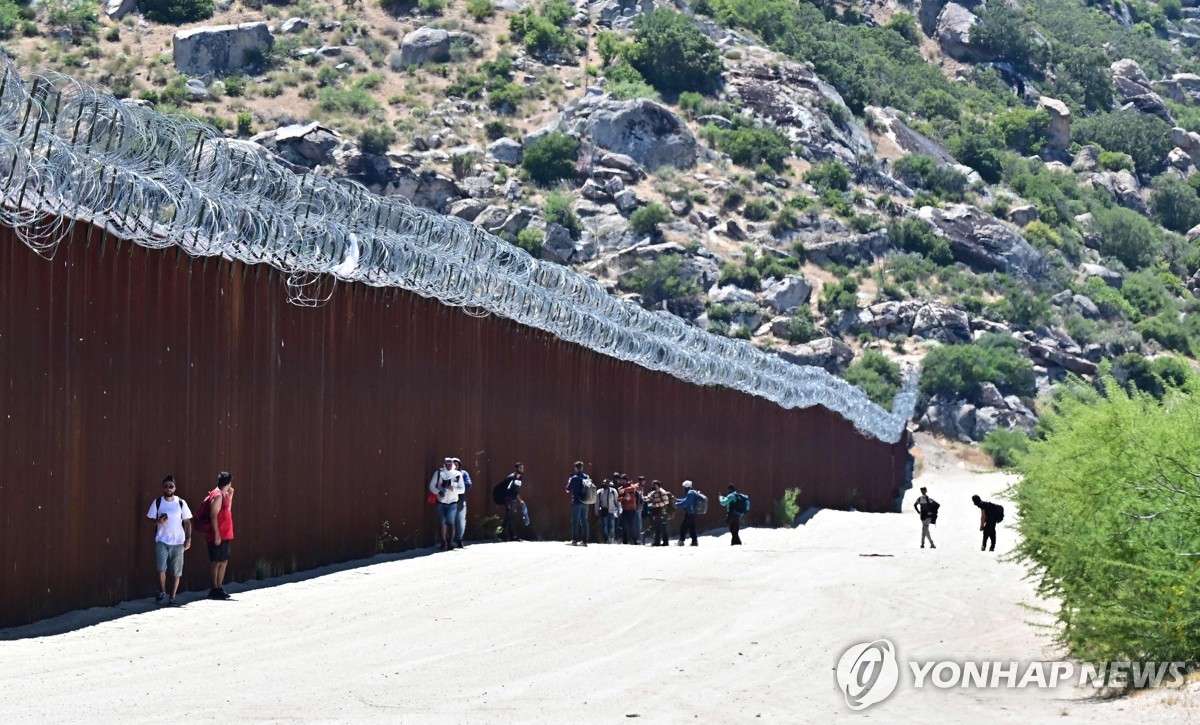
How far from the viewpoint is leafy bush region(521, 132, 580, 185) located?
7775cm

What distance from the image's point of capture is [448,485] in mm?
20953

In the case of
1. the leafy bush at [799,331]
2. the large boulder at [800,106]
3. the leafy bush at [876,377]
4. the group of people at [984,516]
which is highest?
the large boulder at [800,106]

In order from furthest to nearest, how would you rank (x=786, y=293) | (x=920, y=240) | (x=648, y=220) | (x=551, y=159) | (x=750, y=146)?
(x=750, y=146) < (x=920, y=240) < (x=551, y=159) < (x=648, y=220) < (x=786, y=293)

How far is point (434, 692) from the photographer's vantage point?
11.3 meters

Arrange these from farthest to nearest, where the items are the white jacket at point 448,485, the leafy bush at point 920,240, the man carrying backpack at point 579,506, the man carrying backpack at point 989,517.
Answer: the leafy bush at point 920,240
the man carrying backpack at point 989,517
the man carrying backpack at point 579,506
the white jacket at point 448,485

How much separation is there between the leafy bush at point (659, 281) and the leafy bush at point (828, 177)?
50.6 feet

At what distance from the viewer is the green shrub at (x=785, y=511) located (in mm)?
39781

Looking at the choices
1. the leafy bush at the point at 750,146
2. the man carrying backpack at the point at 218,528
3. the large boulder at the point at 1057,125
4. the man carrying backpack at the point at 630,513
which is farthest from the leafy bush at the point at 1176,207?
the man carrying backpack at the point at 218,528

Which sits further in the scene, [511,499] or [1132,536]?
[511,499]

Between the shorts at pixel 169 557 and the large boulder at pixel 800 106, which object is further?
the large boulder at pixel 800 106

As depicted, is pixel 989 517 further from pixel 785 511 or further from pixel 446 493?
pixel 446 493

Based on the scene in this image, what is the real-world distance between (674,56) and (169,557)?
77984mm

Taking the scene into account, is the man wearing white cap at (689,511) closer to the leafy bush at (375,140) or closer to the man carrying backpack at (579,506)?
the man carrying backpack at (579,506)

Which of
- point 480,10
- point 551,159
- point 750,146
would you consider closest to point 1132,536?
point 551,159
